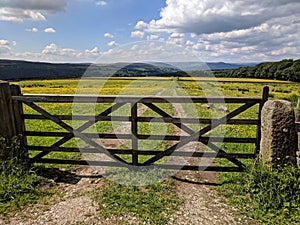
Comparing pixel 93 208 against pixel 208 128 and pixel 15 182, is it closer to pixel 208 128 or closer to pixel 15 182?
pixel 15 182

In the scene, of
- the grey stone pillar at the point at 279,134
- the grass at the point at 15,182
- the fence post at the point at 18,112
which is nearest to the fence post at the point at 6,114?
the fence post at the point at 18,112

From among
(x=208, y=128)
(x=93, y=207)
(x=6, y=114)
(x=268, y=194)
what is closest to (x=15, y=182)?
(x=6, y=114)

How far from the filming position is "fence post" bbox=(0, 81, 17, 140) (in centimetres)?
662

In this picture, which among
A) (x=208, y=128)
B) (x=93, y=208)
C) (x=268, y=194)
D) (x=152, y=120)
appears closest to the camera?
(x=93, y=208)

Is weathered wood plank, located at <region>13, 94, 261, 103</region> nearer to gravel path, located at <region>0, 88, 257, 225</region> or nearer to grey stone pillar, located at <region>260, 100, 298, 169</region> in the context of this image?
grey stone pillar, located at <region>260, 100, 298, 169</region>

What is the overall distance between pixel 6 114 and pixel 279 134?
7.20 meters

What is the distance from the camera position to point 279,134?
18.7 feet

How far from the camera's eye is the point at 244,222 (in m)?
4.78

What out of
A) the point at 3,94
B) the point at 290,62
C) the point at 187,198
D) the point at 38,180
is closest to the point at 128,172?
the point at 187,198

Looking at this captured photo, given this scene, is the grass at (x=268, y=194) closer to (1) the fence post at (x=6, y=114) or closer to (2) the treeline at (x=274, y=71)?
(1) the fence post at (x=6, y=114)

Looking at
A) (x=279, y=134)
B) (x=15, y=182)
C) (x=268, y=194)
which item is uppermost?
(x=279, y=134)

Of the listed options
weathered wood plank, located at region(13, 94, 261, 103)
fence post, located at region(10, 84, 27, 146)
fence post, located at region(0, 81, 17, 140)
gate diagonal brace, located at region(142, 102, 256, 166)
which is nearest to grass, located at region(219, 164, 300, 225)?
gate diagonal brace, located at region(142, 102, 256, 166)

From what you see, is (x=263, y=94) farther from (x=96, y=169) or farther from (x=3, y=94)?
(x=3, y=94)

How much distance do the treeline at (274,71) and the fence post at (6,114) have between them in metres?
93.3
